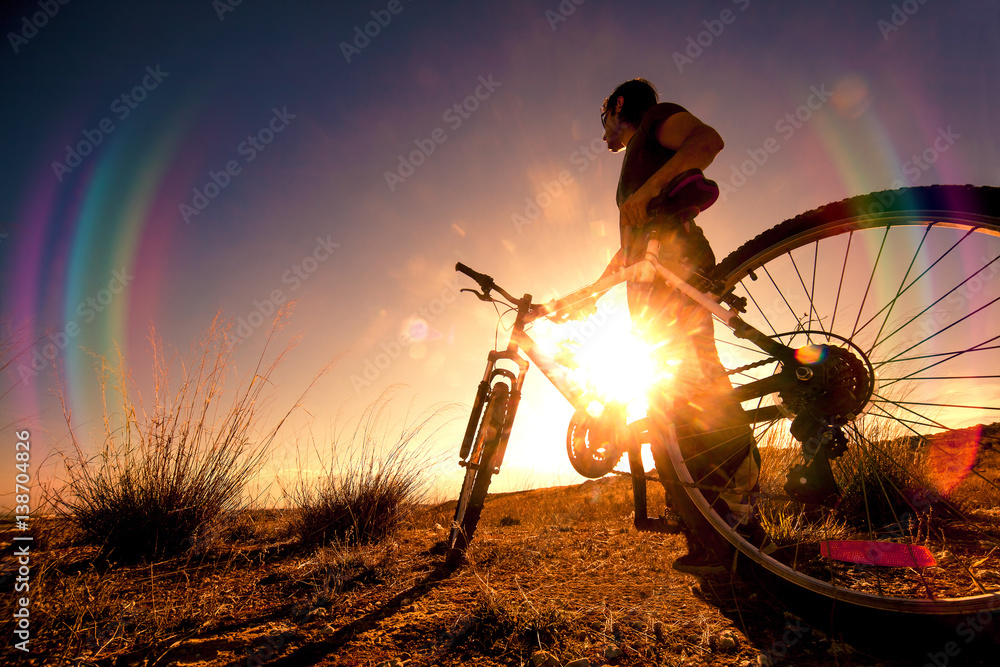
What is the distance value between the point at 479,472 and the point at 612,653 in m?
1.27

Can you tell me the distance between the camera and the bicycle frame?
163 centimetres

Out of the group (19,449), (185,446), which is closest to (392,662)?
(185,446)

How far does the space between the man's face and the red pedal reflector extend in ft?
8.16

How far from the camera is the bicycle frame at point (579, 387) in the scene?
1.63m

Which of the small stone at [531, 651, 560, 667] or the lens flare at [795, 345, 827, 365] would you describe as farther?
the lens flare at [795, 345, 827, 365]

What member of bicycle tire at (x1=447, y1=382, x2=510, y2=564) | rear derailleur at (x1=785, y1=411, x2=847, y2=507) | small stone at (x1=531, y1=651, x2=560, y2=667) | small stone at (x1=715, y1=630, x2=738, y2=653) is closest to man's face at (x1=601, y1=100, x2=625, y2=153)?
bicycle tire at (x1=447, y1=382, x2=510, y2=564)

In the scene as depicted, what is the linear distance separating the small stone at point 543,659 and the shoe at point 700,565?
0.93 m

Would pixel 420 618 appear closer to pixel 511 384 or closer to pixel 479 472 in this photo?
pixel 479 472

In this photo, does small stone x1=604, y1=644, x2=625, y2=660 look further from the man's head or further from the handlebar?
the man's head

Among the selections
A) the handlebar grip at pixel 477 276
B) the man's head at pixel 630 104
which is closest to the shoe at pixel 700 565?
the handlebar grip at pixel 477 276

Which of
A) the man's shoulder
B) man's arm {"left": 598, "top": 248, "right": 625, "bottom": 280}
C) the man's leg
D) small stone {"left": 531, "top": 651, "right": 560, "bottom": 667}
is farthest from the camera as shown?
man's arm {"left": 598, "top": 248, "right": 625, "bottom": 280}

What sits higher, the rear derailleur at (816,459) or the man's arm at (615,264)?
the man's arm at (615,264)

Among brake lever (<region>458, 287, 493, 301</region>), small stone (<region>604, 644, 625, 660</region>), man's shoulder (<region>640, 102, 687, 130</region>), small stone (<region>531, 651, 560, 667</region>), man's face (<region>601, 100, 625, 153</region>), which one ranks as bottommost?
small stone (<region>604, 644, 625, 660</region>)

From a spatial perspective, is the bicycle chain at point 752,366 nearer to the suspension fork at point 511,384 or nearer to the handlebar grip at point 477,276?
the suspension fork at point 511,384
